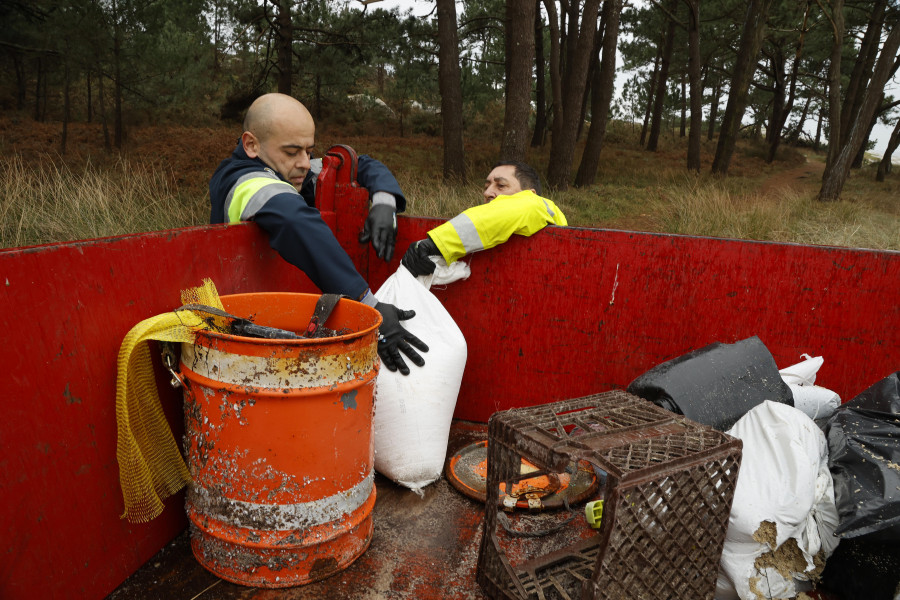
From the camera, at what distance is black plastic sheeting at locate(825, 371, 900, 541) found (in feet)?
5.49

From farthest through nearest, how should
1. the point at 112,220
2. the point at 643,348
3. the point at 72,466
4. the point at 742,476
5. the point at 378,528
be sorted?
the point at 112,220, the point at 643,348, the point at 378,528, the point at 742,476, the point at 72,466

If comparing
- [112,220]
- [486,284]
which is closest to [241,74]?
[112,220]

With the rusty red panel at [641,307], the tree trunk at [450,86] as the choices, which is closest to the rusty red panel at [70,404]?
the rusty red panel at [641,307]

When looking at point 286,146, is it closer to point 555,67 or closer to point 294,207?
point 294,207

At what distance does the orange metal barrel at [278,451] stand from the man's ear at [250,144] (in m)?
1.26

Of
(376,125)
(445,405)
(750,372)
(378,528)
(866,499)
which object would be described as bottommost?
(378,528)

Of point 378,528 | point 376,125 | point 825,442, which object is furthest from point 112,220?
point 376,125

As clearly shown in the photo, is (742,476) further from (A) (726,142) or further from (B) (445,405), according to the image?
(A) (726,142)

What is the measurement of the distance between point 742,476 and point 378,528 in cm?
129

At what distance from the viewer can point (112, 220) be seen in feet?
13.8

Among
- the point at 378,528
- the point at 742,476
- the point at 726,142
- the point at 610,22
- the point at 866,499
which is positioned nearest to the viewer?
the point at 866,499

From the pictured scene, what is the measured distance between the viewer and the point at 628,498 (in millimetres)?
1512

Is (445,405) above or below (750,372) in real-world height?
below

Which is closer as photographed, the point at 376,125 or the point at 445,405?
the point at 445,405
